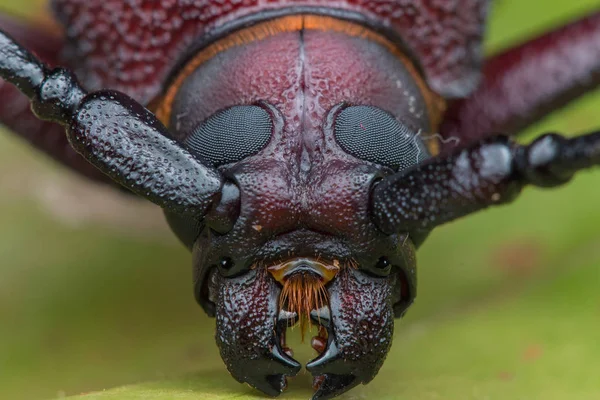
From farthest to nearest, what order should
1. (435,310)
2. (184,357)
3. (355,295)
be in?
(435,310) → (184,357) → (355,295)

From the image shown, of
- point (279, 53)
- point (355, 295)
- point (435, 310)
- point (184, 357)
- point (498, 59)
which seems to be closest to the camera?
point (355, 295)

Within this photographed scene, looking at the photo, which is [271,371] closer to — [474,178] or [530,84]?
[474,178]

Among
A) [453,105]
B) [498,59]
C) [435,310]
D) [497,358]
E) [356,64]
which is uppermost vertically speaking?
[498,59]

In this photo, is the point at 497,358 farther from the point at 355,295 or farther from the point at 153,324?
the point at 153,324

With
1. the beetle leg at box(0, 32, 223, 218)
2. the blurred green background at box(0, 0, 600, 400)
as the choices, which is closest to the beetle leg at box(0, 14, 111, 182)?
the blurred green background at box(0, 0, 600, 400)

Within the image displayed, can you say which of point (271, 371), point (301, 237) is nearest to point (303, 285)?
point (301, 237)

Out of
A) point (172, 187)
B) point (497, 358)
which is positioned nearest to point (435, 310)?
point (497, 358)

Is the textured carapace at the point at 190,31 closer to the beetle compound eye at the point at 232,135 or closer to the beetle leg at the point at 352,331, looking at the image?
the beetle compound eye at the point at 232,135

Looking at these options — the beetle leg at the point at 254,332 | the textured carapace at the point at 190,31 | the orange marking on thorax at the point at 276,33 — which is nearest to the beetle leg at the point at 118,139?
the beetle leg at the point at 254,332
